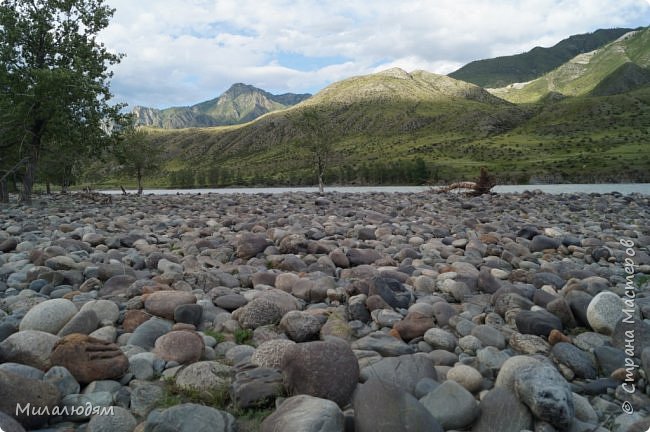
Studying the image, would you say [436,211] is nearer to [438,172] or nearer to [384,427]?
[384,427]

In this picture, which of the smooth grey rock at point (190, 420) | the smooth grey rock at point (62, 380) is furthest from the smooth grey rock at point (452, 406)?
the smooth grey rock at point (62, 380)

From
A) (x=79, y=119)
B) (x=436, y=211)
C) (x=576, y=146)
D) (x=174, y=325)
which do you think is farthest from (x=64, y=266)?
(x=576, y=146)

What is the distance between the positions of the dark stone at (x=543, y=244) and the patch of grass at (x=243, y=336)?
26.2 feet

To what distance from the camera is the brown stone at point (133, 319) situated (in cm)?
500

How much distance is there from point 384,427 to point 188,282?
4.68m

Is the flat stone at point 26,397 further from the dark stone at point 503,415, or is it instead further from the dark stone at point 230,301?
the dark stone at point 503,415

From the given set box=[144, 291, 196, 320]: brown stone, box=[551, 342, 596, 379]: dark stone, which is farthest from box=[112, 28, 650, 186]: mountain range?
box=[551, 342, 596, 379]: dark stone

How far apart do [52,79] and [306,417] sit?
2280 cm

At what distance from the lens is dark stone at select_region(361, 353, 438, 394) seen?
379 centimetres

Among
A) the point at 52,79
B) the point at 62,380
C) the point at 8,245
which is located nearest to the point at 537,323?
the point at 62,380

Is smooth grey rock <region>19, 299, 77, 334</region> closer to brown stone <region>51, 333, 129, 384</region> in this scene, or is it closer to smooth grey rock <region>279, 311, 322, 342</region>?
brown stone <region>51, 333, 129, 384</region>

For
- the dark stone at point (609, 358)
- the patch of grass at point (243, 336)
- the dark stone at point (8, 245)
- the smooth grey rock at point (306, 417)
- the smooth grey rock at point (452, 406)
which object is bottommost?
the dark stone at point (609, 358)

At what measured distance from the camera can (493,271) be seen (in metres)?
7.59

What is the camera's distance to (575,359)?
4.17 metres
